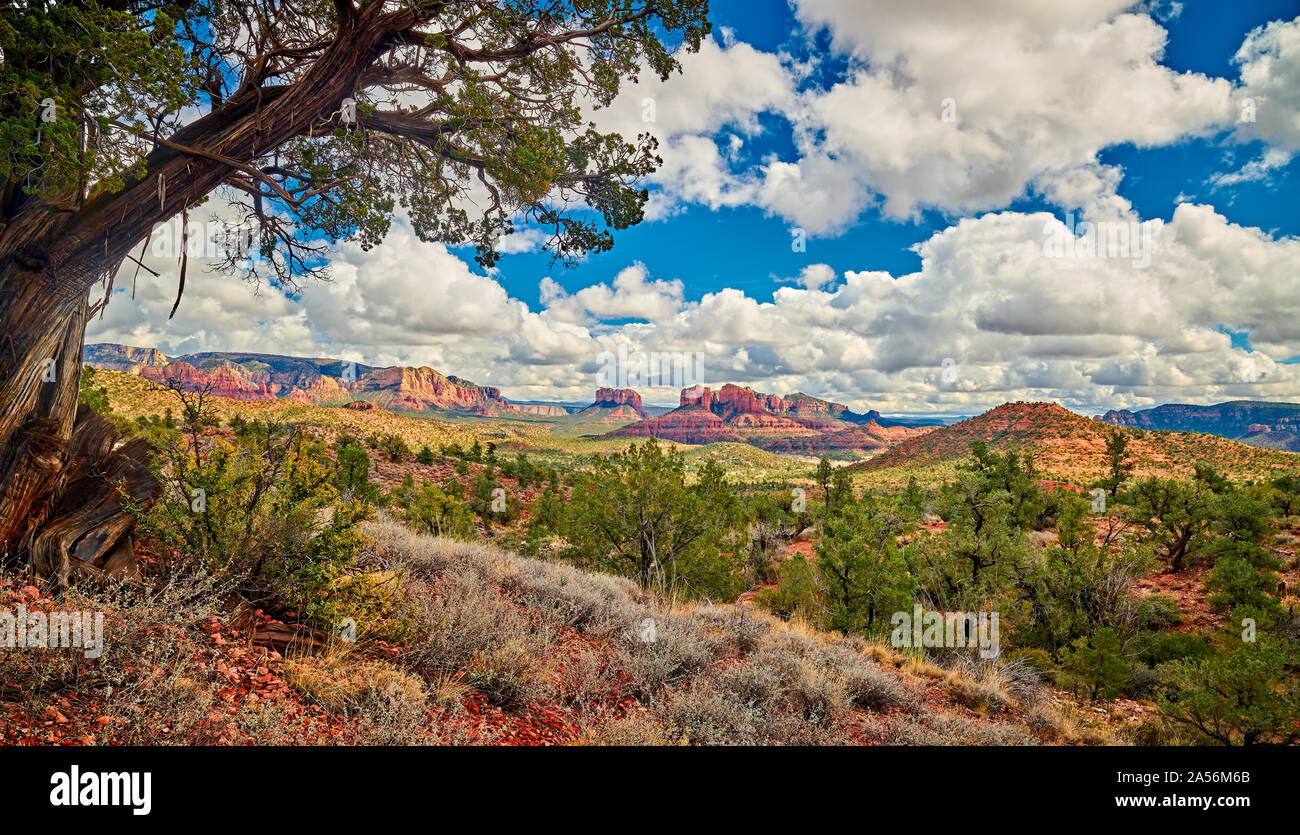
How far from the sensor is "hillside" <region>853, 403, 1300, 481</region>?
52000mm

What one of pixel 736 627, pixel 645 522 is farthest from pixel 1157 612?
pixel 736 627

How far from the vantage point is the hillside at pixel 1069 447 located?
52000 mm

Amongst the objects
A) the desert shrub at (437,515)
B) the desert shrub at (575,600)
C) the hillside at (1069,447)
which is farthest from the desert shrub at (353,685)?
the hillside at (1069,447)

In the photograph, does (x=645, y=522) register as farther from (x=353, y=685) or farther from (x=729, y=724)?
(x=353, y=685)

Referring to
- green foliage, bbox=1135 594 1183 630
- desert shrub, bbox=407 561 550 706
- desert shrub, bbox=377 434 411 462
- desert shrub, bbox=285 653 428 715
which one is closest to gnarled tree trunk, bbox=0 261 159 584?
desert shrub, bbox=285 653 428 715

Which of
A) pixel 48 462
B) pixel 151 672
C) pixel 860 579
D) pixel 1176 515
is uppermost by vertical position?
pixel 48 462

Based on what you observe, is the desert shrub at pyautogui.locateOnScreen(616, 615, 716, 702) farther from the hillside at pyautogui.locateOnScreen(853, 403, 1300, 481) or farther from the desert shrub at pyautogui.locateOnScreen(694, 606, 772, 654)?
the hillside at pyautogui.locateOnScreen(853, 403, 1300, 481)

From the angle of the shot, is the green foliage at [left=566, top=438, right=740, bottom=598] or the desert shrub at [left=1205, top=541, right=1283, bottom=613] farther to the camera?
the desert shrub at [left=1205, top=541, right=1283, bottom=613]

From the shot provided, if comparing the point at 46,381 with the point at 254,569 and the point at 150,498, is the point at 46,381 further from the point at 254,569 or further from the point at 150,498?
the point at 254,569

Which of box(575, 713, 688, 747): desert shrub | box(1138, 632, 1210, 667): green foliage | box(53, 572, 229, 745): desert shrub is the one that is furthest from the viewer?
box(1138, 632, 1210, 667): green foliage

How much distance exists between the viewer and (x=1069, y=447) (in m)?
66.3
